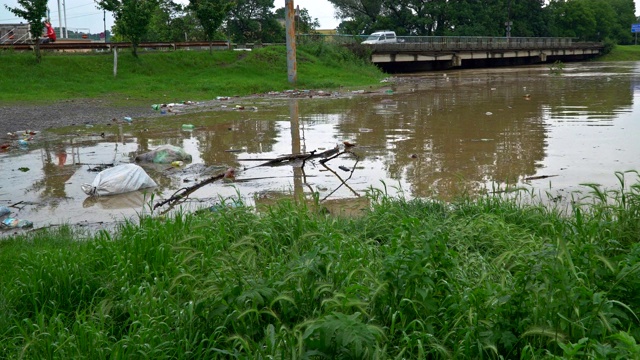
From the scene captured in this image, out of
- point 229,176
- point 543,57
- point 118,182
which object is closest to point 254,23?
point 543,57

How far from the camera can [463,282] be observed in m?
3.61

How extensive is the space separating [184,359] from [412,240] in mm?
1469

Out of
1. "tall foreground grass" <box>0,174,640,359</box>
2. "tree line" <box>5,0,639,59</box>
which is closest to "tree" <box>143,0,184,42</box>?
"tree line" <box>5,0,639,59</box>

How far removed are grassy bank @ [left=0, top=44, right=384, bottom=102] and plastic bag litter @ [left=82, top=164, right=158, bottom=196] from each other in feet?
42.9

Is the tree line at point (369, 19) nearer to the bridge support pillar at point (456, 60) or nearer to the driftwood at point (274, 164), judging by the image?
the bridge support pillar at point (456, 60)

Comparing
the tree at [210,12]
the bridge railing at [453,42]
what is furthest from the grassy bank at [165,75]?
the bridge railing at [453,42]

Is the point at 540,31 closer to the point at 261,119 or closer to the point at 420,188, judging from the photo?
the point at 261,119

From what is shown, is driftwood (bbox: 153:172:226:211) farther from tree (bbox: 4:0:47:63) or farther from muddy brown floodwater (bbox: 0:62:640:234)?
tree (bbox: 4:0:47:63)

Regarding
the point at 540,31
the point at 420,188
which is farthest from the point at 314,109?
the point at 540,31

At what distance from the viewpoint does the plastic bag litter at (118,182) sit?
757 centimetres

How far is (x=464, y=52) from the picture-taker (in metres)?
46.1

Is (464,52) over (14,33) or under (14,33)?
under

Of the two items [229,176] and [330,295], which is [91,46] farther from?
[330,295]

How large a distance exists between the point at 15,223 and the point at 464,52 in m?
42.7
